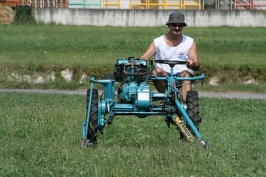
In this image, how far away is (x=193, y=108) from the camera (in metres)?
9.77

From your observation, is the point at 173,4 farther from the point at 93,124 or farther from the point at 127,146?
the point at 93,124

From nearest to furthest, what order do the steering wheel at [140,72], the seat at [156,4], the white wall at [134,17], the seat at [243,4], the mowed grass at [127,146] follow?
the mowed grass at [127,146] → the steering wheel at [140,72] → the white wall at [134,17] → the seat at [243,4] → the seat at [156,4]

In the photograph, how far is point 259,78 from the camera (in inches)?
883

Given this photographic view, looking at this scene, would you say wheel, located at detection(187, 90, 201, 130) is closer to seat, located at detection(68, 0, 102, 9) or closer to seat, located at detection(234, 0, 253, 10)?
seat, located at detection(234, 0, 253, 10)

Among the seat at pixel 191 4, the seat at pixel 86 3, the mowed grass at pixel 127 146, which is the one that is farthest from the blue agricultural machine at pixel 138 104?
the seat at pixel 86 3

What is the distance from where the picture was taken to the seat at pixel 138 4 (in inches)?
1608

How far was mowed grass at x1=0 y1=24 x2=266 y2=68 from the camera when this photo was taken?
962 inches

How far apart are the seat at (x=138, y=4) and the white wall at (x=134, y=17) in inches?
182

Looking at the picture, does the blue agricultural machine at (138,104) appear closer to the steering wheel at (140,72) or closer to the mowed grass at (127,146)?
the steering wheel at (140,72)

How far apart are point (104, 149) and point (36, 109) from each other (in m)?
5.22

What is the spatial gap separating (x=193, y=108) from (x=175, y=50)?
4.99ft

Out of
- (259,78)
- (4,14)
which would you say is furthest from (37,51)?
(4,14)

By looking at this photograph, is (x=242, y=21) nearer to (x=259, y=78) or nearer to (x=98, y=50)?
(x=98, y=50)

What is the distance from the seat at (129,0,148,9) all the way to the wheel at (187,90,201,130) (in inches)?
1229
